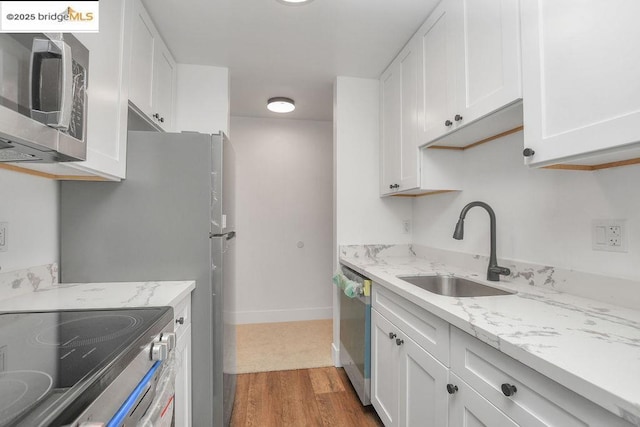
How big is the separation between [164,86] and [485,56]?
6.34ft

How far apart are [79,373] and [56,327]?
0.37 m

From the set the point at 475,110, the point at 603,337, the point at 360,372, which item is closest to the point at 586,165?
the point at 475,110

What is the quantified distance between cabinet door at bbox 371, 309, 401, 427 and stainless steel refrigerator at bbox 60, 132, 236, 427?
863 millimetres

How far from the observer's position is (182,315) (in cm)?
134

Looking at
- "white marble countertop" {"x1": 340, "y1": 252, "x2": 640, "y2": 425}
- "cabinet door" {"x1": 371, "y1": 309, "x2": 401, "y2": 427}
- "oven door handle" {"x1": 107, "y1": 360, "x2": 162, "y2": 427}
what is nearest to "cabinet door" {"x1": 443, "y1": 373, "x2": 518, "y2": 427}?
"white marble countertop" {"x1": 340, "y1": 252, "x2": 640, "y2": 425}

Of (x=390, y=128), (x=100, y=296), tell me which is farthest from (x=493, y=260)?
(x=100, y=296)

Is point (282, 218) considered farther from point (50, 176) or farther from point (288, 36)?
point (50, 176)

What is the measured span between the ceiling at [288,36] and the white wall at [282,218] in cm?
89

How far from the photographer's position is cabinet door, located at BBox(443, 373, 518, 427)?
795 millimetres

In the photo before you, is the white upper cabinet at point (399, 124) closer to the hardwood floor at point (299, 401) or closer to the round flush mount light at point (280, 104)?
the round flush mount light at point (280, 104)

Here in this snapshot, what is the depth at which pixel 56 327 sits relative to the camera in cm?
86

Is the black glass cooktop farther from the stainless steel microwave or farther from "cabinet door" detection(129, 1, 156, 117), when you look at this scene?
"cabinet door" detection(129, 1, 156, 117)

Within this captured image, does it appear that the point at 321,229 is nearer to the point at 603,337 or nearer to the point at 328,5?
the point at 328,5

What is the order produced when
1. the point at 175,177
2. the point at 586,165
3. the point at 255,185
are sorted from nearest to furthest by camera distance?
the point at 586,165 < the point at 175,177 < the point at 255,185
